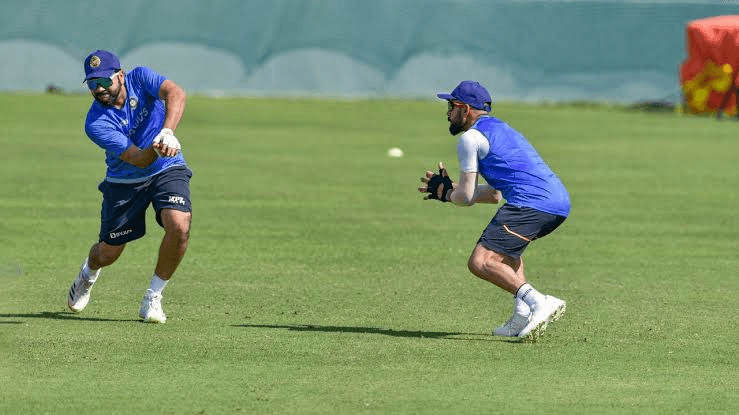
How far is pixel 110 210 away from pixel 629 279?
5.03 metres

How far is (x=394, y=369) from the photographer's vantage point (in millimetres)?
8828

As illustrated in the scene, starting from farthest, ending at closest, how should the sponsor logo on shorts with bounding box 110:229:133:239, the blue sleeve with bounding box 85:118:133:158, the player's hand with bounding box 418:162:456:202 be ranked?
the sponsor logo on shorts with bounding box 110:229:133:239
the blue sleeve with bounding box 85:118:133:158
the player's hand with bounding box 418:162:456:202

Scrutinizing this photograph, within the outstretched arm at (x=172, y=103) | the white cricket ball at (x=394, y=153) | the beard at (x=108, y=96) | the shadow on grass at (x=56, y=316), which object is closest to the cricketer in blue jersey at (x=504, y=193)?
the outstretched arm at (x=172, y=103)

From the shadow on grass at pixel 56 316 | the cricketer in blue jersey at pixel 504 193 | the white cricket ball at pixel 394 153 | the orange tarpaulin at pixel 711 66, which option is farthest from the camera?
the orange tarpaulin at pixel 711 66

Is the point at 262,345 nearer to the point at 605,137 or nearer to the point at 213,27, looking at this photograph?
the point at 605,137

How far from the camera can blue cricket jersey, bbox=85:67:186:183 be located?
10.6 meters

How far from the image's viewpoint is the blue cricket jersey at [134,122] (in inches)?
418

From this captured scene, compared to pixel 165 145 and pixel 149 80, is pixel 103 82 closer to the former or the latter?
pixel 149 80

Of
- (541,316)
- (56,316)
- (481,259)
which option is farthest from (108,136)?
(541,316)

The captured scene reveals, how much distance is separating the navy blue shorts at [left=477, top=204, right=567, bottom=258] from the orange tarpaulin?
28.9 metres

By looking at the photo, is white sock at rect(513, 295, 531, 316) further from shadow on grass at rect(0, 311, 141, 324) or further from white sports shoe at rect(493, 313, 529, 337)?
shadow on grass at rect(0, 311, 141, 324)

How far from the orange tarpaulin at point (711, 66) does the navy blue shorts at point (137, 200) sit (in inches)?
1146

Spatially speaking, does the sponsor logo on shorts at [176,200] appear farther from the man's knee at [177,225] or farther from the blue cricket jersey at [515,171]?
the blue cricket jersey at [515,171]

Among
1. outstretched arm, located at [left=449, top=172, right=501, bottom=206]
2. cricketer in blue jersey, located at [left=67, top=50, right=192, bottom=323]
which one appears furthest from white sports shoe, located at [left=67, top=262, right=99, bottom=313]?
outstretched arm, located at [left=449, top=172, right=501, bottom=206]
